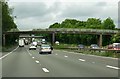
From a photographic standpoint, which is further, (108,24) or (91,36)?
(108,24)

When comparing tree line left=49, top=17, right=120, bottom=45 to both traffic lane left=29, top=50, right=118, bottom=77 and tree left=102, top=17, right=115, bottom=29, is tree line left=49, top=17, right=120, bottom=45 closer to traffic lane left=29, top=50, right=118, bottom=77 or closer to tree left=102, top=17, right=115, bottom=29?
tree left=102, top=17, right=115, bottom=29

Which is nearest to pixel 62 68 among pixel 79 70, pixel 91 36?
pixel 79 70

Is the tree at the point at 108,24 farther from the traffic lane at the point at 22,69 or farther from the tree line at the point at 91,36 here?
the traffic lane at the point at 22,69

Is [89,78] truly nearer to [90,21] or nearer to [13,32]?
[13,32]

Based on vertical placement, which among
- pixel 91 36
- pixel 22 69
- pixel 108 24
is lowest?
pixel 22 69

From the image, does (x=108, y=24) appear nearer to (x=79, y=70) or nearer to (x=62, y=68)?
(x=62, y=68)

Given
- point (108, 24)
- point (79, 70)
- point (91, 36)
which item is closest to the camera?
point (79, 70)

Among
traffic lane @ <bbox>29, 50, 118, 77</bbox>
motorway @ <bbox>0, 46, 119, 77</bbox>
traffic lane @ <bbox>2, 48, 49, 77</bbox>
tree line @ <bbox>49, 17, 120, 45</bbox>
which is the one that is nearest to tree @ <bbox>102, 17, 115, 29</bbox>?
tree line @ <bbox>49, 17, 120, 45</bbox>

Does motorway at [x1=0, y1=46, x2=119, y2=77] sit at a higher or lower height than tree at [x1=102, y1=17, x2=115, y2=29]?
lower

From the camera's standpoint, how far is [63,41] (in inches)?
6344

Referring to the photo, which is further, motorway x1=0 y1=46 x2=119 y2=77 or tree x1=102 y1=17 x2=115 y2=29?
tree x1=102 y1=17 x2=115 y2=29

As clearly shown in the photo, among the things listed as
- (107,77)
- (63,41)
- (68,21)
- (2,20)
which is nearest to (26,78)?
(107,77)

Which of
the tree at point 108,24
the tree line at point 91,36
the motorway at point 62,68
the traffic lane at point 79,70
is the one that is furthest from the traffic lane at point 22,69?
the tree at point 108,24

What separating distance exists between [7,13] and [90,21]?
82.7 metres
